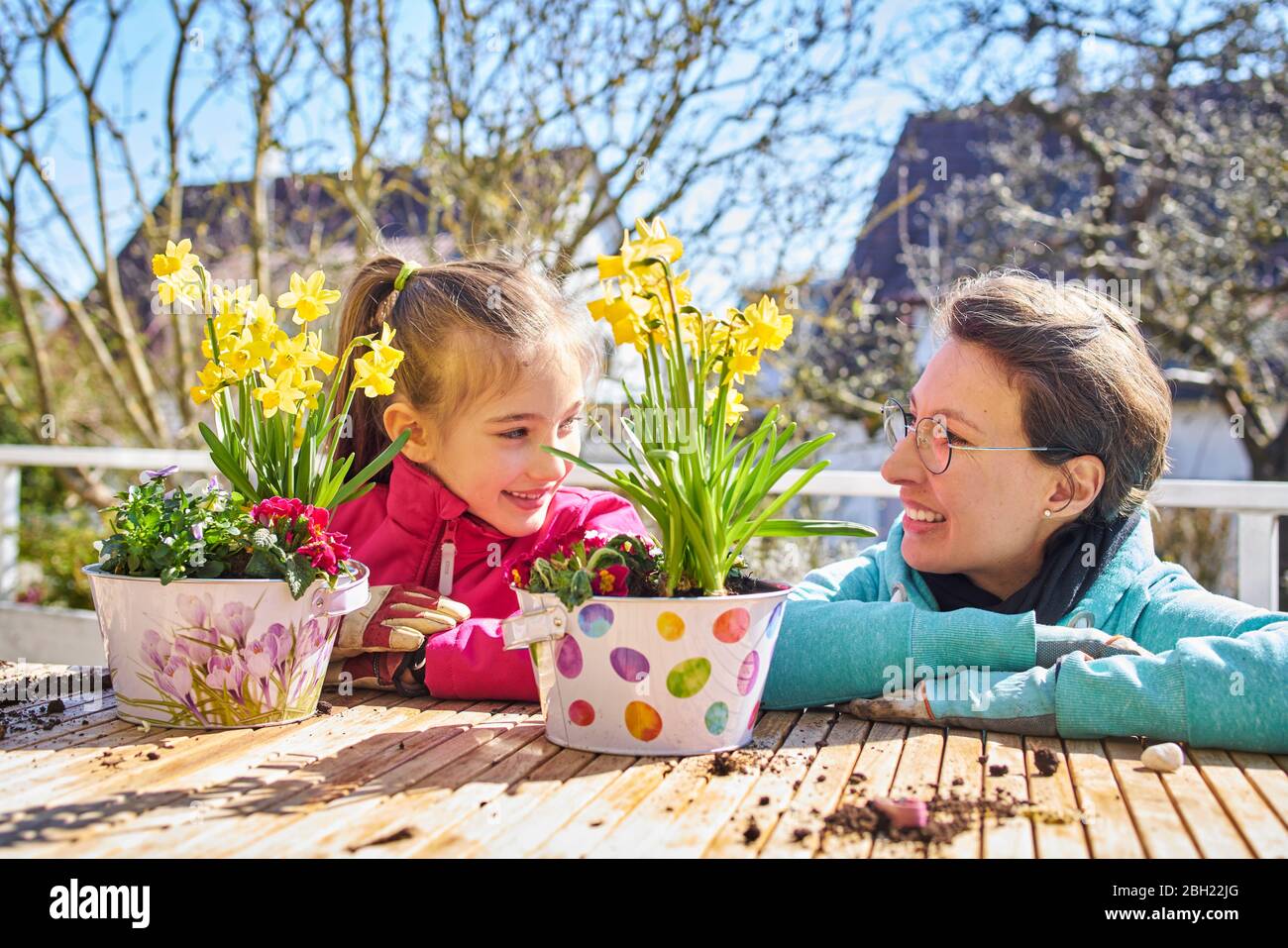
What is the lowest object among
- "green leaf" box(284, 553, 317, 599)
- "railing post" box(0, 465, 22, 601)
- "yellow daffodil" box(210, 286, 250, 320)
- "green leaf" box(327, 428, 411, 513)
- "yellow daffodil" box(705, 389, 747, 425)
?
"railing post" box(0, 465, 22, 601)

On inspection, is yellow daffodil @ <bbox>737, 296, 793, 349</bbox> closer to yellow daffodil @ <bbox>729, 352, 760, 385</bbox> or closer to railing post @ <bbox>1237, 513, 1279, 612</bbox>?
yellow daffodil @ <bbox>729, 352, 760, 385</bbox>

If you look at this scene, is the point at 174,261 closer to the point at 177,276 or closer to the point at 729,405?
the point at 177,276

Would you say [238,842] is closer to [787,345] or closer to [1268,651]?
[1268,651]

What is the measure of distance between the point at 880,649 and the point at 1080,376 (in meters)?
0.63

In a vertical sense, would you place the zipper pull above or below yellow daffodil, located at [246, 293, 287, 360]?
below

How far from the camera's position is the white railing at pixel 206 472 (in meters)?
2.78

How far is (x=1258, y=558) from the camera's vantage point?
2844 millimetres

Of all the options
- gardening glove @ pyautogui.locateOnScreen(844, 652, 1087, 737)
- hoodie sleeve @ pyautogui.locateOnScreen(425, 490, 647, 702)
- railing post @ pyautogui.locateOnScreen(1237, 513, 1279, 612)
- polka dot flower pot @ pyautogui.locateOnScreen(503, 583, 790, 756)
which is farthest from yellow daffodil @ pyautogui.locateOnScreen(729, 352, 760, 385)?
railing post @ pyautogui.locateOnScreen(1237, 513, 1279, 612)

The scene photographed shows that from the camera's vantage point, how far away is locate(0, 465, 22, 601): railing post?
15.9 ft

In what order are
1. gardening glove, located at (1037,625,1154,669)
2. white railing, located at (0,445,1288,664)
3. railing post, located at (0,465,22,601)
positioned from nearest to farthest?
gardening glove, located at (1037,625,1154,669)
white railing, located at (0,445,1288,664)
railing post, located at (0,465,22,601)

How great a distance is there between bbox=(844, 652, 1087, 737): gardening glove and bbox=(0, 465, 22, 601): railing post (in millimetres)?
4577

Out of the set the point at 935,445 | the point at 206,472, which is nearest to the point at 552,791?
the point at 935,445
